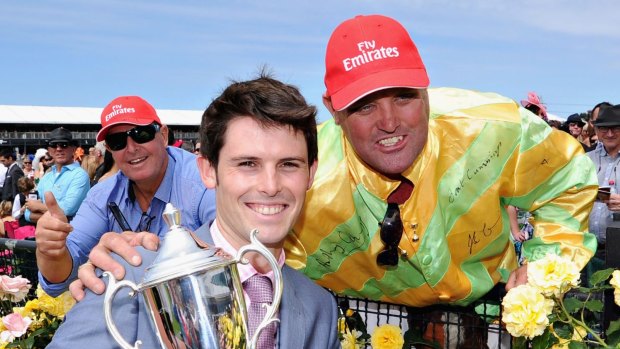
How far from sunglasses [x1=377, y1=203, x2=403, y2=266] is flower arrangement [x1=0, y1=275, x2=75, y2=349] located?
160 centimetres

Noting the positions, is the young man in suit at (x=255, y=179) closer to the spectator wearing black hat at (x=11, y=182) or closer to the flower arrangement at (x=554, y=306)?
the flower arrangement at (x=554, y=306)

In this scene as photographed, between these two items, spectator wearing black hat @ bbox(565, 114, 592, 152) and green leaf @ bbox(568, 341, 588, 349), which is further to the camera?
spectator wearing black hat @ bbox(565, 114, 592, 152)

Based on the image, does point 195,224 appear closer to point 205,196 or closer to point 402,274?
point 205,196

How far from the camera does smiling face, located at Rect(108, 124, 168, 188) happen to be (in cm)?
Answer: 358

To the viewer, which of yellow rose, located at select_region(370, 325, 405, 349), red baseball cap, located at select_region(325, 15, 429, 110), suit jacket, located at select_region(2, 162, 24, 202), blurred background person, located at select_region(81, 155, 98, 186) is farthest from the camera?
suit jacket, located at select_region(2, 162, 24, 202)

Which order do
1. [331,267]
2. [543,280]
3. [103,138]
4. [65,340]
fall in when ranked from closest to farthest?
1. [65,340]
2. [543,280]
3. [331,267]
4. [103,138]

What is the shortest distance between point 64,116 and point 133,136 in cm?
2105

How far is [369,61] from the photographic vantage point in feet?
8.96

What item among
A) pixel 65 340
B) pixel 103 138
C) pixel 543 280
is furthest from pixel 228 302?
pixel 103 138

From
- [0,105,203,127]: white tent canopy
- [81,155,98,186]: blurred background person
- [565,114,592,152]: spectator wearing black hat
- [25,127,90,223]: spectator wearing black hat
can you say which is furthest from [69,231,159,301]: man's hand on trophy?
[0,105,203,127]: white tent canopy

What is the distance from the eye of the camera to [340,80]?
278 centimetres

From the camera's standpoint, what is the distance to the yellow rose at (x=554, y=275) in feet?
7.49

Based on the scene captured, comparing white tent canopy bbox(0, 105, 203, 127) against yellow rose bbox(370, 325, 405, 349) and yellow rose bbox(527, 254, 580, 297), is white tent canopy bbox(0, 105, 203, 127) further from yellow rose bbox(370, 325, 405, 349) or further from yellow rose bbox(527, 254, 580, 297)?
yellow rose bbox(527, 254, 580, 297)

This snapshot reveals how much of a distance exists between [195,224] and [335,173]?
2.51 ft
